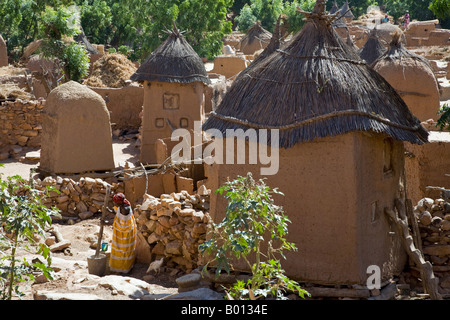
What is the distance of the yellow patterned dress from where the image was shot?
9.41 m

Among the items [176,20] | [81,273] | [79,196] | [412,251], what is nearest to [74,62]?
[79,196]

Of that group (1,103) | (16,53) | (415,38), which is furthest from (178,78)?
(415,38)

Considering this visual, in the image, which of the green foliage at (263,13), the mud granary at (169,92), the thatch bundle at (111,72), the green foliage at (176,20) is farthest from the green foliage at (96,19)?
the mud granary at (169,92)

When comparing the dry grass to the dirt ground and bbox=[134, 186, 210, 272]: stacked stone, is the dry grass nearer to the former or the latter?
the dirt ground

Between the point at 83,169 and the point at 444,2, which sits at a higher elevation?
the point at 444,2

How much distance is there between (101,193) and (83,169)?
4.31 ft

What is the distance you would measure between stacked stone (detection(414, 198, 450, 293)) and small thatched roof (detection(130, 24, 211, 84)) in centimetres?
881

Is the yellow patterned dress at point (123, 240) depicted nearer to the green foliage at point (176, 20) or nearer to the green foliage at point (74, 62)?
the green foliage at point (74, 62)

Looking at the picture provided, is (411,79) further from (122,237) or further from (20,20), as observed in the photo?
(20,20)

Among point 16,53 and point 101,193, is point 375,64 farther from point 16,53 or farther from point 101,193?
point 16,53

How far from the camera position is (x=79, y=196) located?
42.4ft

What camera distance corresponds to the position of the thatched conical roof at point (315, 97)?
26.3 feet

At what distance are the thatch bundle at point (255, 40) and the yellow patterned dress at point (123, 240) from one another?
24.2 meters
